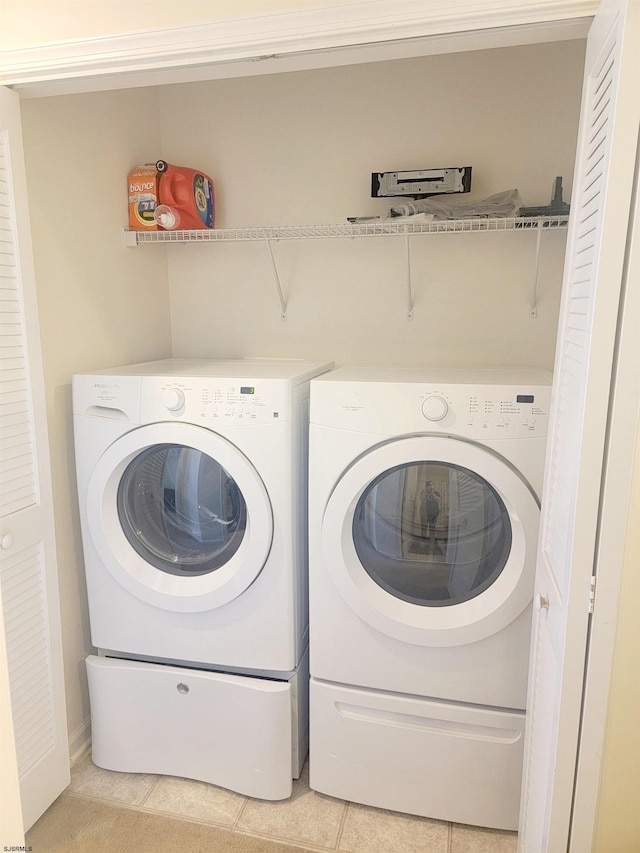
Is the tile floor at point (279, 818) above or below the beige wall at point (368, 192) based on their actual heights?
below

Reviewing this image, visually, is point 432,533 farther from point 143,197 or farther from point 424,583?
point 143,197

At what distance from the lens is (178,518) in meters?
1.83

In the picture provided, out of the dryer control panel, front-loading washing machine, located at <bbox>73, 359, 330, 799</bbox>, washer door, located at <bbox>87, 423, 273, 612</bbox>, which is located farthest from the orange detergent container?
the dryer control panel

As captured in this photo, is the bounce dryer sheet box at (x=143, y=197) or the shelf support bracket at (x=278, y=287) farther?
the shelf support bracket at (x=278, y=287)

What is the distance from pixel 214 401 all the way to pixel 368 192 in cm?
104

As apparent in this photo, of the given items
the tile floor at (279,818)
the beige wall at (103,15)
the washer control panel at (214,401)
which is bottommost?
the tile floor at (279,818)

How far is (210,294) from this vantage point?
7.84 ft

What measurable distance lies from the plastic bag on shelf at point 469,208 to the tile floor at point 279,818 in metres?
1.79

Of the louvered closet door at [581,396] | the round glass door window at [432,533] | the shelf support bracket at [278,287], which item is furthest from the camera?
the shelf support bracket at [278,287]

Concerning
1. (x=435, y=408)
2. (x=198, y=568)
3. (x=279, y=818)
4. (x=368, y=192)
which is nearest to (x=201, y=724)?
(x=279, y=818)

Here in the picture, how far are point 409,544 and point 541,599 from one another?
17.4 inches

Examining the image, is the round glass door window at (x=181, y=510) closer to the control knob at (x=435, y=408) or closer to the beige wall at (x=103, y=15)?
the control knob at (x=435, y=408)

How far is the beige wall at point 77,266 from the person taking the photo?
1.74 metres

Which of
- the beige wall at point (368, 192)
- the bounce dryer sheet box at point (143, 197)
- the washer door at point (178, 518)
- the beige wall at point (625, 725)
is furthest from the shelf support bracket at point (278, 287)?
the beige wall at point (625, 725)
